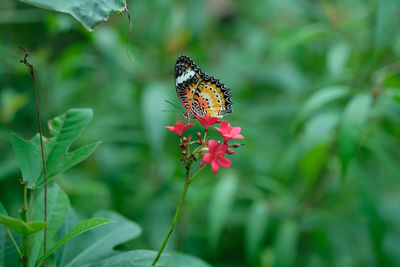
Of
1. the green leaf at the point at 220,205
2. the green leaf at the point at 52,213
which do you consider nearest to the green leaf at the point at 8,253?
the green leaf at the point at 52,213

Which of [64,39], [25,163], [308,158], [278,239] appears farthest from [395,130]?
[64,39]

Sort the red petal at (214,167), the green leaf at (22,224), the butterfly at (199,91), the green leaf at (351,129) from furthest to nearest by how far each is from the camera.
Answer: the green leaf at (351,129) → the butterfly at (199,91) → the red petal at (214,167) → the green leaf at (22,224)

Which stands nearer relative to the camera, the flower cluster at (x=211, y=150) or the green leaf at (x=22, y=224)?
the green leaf at (x=22, y=224)

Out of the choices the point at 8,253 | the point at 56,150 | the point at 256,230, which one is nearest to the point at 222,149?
the point at 56,150

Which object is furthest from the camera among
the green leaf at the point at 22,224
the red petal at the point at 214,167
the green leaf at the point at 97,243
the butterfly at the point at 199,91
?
the butterfly at the point at 199,91

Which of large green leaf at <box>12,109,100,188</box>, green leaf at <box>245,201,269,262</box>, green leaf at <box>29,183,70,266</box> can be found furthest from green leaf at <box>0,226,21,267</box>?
green leaf at <box>245,201,269,262</box>

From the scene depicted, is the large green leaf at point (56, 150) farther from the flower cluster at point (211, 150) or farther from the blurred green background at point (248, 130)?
the blurred green background at point (248, 130)

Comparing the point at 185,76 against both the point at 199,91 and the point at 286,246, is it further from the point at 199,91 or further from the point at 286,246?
the point at 286,246
